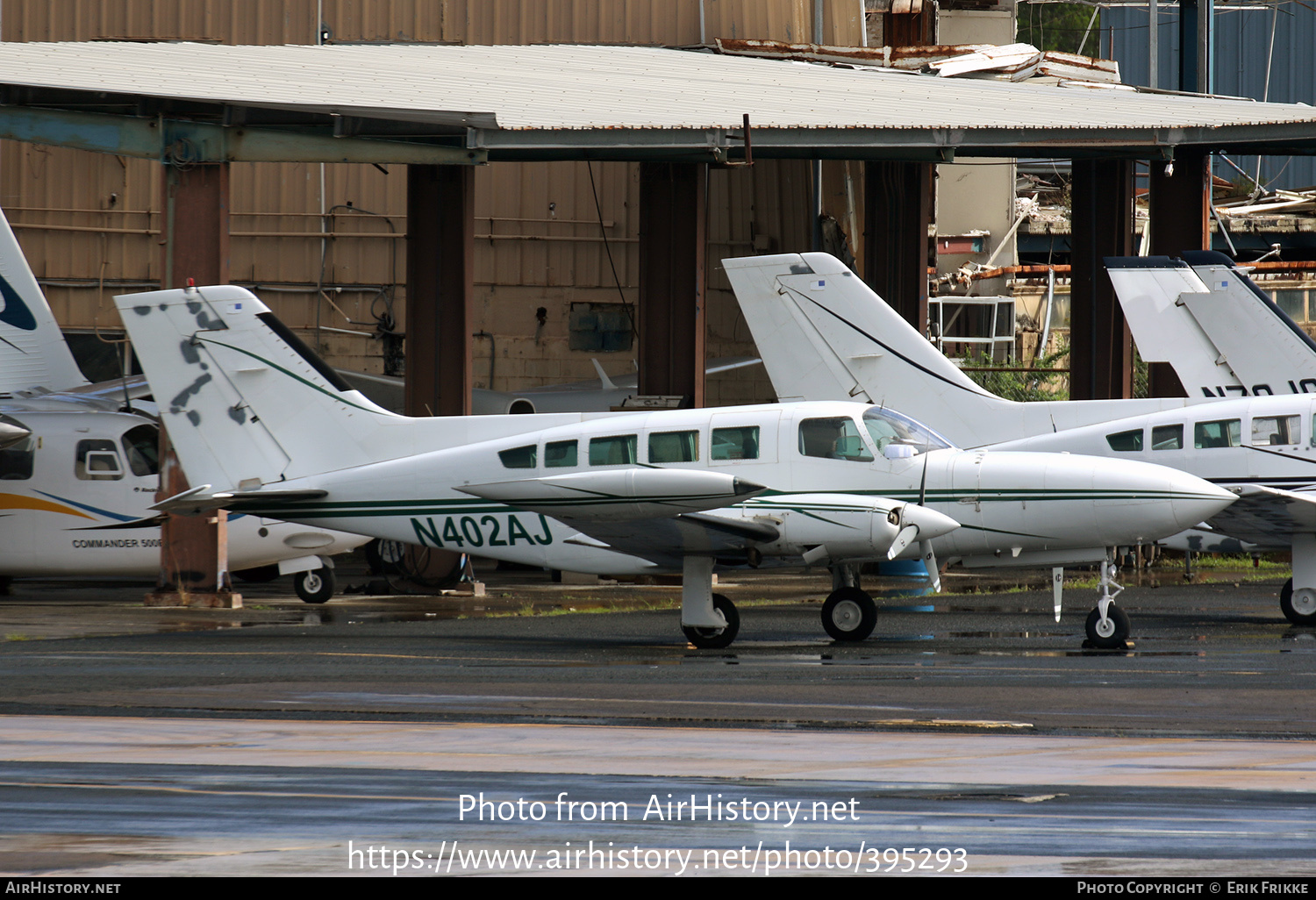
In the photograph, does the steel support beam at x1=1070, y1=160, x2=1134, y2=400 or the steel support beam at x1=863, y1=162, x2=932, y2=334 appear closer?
the steel support beam at x1=1070, y1=160, x2=1134, y2=400

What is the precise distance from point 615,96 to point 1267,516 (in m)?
11.1

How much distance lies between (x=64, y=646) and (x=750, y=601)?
337 inches

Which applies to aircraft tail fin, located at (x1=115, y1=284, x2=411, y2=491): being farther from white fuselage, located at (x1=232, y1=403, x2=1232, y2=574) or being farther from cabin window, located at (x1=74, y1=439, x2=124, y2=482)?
cabin window, located at (x1=74, y1=439, x2=124, y2=482)

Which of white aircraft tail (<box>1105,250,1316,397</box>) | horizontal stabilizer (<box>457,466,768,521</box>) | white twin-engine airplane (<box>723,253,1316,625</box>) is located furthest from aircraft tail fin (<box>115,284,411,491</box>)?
white aircraft tail (<box>1105,250,1316,397</box>)

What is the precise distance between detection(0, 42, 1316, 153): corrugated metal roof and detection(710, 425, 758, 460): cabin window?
5964mm

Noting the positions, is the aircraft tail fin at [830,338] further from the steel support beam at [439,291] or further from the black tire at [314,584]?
the black tire at [314,584]

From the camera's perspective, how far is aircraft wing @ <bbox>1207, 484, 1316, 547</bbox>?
15.0 meters

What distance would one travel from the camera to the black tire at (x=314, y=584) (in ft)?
64.1

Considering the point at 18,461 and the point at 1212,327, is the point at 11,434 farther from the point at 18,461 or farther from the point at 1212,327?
the point at 1212,327

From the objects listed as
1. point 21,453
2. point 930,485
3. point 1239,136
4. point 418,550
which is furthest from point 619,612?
point 1239,136

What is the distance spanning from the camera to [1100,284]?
1000 inches

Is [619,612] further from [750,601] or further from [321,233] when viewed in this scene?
[321,233]

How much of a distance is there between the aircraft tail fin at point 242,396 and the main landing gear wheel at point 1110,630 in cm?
702

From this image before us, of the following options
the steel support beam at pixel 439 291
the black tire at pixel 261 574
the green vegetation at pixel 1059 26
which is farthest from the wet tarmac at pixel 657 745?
the green vegetation at pixel 1059 26
